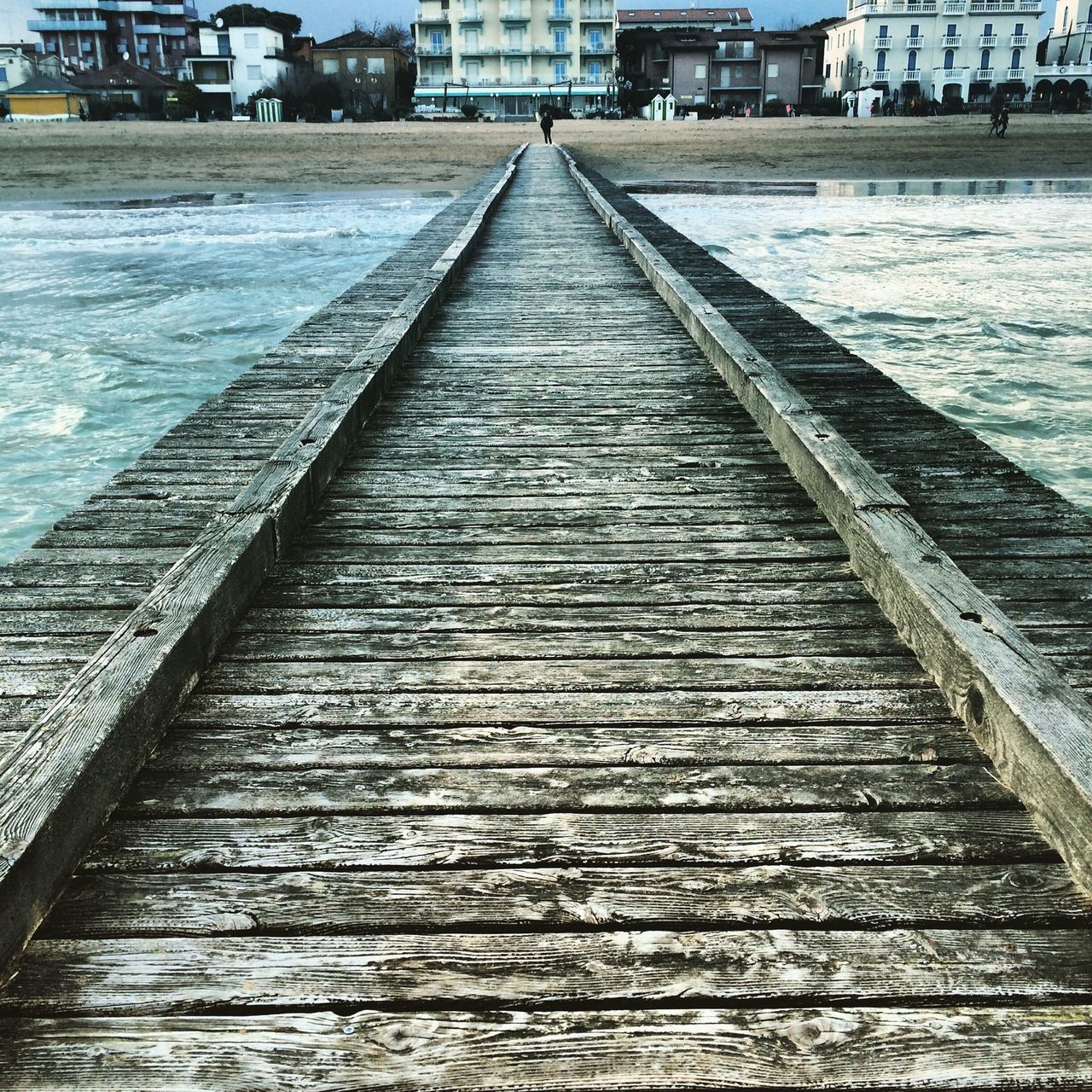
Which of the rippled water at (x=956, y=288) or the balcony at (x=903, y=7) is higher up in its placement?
the balcony at (x=903, y=7)

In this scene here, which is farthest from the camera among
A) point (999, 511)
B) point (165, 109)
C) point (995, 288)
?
point (165, 109)

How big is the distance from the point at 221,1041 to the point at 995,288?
1495 cm

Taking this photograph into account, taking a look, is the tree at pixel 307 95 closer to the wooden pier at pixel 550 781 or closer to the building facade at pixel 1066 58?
the building facade at pixel 1066 58

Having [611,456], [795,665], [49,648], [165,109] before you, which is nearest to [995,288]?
[611,456]

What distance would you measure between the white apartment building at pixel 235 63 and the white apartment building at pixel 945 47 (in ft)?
149

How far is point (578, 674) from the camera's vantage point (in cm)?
291

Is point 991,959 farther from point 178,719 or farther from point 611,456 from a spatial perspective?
point 611,456

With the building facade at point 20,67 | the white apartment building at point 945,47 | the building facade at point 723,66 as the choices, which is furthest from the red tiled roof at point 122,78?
the white apartment building at point 945,47

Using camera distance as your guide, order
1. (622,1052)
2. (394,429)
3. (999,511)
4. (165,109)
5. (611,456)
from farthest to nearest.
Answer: (165,109) → (394,429) → (611,456) → (999,511) → (622,1052)

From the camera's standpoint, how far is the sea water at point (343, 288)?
28.9 ft

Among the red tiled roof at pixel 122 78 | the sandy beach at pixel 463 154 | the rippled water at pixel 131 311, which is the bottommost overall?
the rippled water at pixel 131 311

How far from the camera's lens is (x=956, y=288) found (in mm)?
14297

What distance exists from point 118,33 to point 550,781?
4982 inches

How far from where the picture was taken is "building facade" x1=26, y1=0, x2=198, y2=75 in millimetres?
105062
